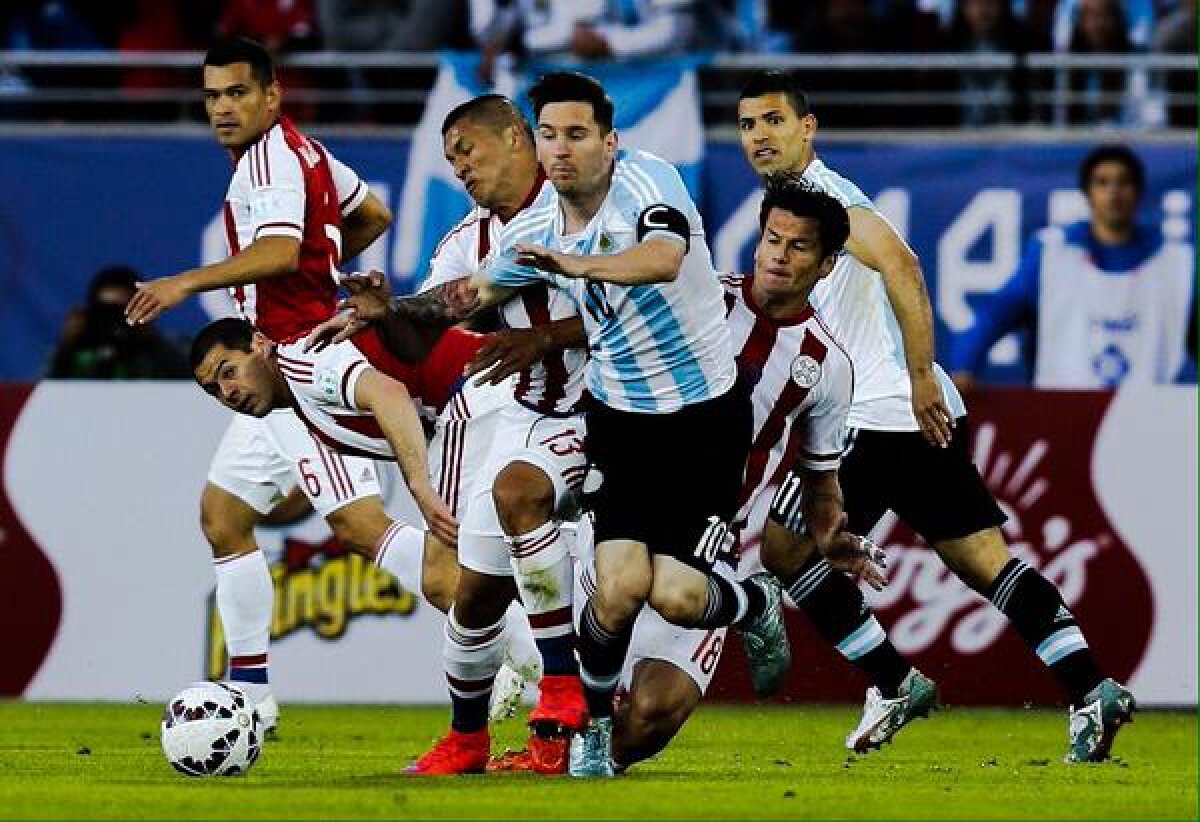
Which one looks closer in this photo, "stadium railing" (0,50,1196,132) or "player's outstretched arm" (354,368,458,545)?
"player's outstretched arm" (354,368,458,545)

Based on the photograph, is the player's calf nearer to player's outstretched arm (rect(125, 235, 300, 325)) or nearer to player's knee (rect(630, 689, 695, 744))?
player's knee (rect(630, 689, 695, 744))

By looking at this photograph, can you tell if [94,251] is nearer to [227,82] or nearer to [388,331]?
[227,82]

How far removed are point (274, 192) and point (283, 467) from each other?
1160 mm

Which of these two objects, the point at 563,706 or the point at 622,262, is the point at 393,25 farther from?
the point at 622,262

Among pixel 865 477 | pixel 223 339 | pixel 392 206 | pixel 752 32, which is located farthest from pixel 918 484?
pixel 752 32

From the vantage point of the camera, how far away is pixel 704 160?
15305 millimetres

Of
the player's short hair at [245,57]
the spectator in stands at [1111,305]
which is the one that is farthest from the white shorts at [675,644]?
the spectator in stands at [1111,305]

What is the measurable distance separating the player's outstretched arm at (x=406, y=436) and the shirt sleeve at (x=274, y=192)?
1.12 metres

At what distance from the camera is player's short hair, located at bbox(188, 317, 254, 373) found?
10.3 metres

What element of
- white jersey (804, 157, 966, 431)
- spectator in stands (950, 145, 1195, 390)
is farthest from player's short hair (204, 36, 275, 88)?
spectator in stands (950, 145, 1195, 390)

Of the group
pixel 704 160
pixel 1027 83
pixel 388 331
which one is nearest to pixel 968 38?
pixel 1027 83

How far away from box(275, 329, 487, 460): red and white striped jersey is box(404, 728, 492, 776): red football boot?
3.75 feet

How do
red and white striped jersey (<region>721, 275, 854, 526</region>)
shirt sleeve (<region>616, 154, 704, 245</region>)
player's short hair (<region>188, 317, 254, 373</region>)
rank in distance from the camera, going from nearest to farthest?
shirt sleeve (<region>616, 154, 704, 245</region>) < red and white striped jersey (<region>721, 275, 854, 526</region>) < player's short hair (<region>188, 317, 254, 373</region>)

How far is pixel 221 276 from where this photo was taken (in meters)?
10.0
